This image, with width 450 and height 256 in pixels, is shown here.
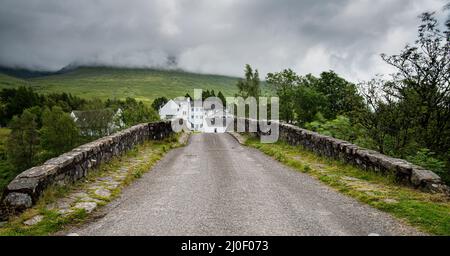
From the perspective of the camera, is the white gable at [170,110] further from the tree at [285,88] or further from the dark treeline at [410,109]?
the dark treeline at [410,109]

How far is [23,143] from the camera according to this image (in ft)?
233

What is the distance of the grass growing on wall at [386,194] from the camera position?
5.86 metres

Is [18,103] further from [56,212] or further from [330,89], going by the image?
[56,212]

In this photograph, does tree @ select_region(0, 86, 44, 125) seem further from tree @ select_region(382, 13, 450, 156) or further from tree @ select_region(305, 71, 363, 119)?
tree @ select_region(382, 13, 450, 156)

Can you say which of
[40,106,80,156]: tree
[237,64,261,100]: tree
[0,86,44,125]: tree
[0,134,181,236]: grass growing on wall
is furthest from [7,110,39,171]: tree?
[0,134,181,236]: grass growing on wall

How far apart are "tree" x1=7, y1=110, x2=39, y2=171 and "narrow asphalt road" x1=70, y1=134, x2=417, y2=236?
68362 mm

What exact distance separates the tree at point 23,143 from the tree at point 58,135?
2212mm

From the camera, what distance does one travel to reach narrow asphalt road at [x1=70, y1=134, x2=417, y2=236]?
5508mm

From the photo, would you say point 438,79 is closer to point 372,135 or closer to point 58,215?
point 372,135

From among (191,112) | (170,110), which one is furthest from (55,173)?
(191,112)

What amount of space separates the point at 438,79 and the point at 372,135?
3.67 metres

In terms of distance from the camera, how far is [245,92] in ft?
160

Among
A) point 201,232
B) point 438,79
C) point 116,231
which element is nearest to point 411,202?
point 201,232

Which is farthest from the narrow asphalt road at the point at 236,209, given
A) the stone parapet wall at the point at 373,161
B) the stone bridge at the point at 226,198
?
the stone parapet wall at the point at 373,161
